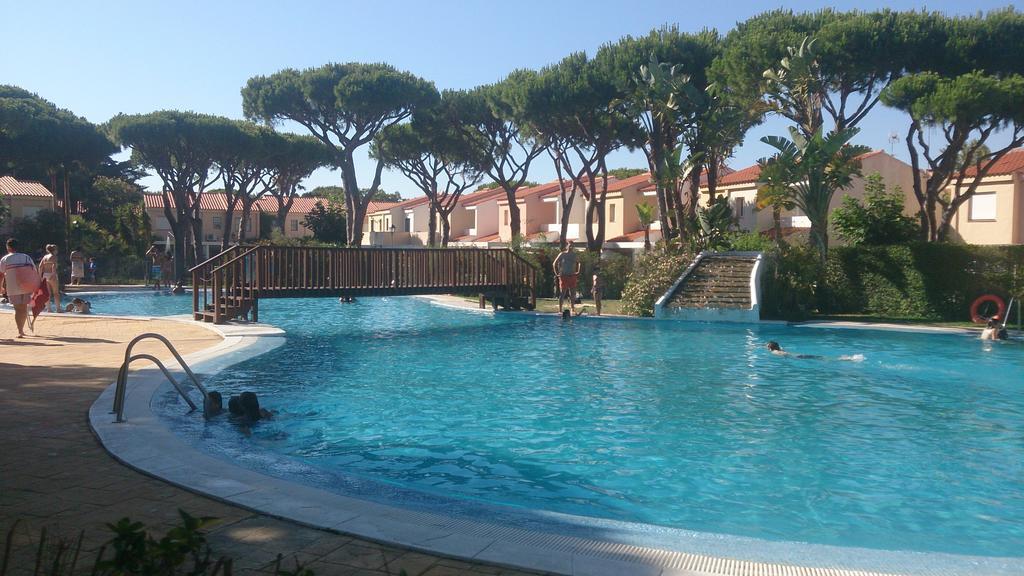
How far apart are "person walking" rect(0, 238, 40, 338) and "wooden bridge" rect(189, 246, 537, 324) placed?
3.94 metres

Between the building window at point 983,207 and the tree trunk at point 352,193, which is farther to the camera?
the tree trunk at point 352,193

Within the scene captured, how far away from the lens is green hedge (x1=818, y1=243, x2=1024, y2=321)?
20.5m

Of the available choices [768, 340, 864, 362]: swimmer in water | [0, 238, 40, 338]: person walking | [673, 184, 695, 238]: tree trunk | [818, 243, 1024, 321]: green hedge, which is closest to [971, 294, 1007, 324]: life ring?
[818, 243, 1024, 321]: green hedge

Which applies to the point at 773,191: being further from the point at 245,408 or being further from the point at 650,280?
the point at 245,408

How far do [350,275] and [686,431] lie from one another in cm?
→ 1322

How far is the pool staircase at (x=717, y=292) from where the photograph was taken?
2117 cm

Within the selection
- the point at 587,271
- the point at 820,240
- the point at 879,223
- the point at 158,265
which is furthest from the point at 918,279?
the point at 158,265

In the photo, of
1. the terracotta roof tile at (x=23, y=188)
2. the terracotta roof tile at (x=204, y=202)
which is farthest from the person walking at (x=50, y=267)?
the terracotta roof tile at (x=204, y=202)

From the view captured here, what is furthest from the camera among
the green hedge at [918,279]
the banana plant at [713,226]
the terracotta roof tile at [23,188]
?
the terracotta roof tile at [23,188]

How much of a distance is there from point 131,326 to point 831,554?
1630 centimetres

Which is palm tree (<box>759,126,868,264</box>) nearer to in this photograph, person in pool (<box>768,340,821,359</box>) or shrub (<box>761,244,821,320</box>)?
shrub (<box>761,244,821,320</box>)

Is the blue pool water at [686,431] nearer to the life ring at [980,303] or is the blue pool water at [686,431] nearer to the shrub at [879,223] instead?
the life ring at [980,303]

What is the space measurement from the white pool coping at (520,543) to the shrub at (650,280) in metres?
17.2

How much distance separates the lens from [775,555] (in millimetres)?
4730
